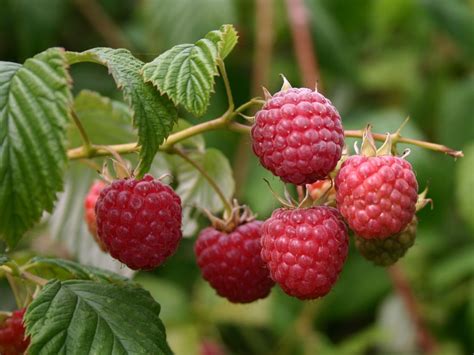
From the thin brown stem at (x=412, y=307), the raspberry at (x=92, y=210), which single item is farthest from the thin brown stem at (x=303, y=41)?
the raspberry at (x=92, y=210)

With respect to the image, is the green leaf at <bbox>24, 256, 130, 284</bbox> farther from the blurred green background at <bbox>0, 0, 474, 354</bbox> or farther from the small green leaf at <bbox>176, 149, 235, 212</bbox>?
the blurred green background at <bbox>0, 0, 474, 354</bbox>

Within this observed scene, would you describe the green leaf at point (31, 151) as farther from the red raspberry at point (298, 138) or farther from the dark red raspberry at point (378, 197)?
the dark red raspberry at point (378, 197)

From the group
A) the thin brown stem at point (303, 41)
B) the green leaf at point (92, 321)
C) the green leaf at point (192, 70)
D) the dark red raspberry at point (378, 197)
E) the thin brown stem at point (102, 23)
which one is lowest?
the thin brown stem at point (102, 23)

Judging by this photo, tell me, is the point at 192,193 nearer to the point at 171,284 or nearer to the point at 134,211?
the point at 134,211

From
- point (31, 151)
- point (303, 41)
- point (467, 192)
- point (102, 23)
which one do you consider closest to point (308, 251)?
point (31, 151)

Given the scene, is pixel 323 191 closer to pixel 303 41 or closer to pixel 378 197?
pixel 378 197

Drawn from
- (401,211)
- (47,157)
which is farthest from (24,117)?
(401,211)
